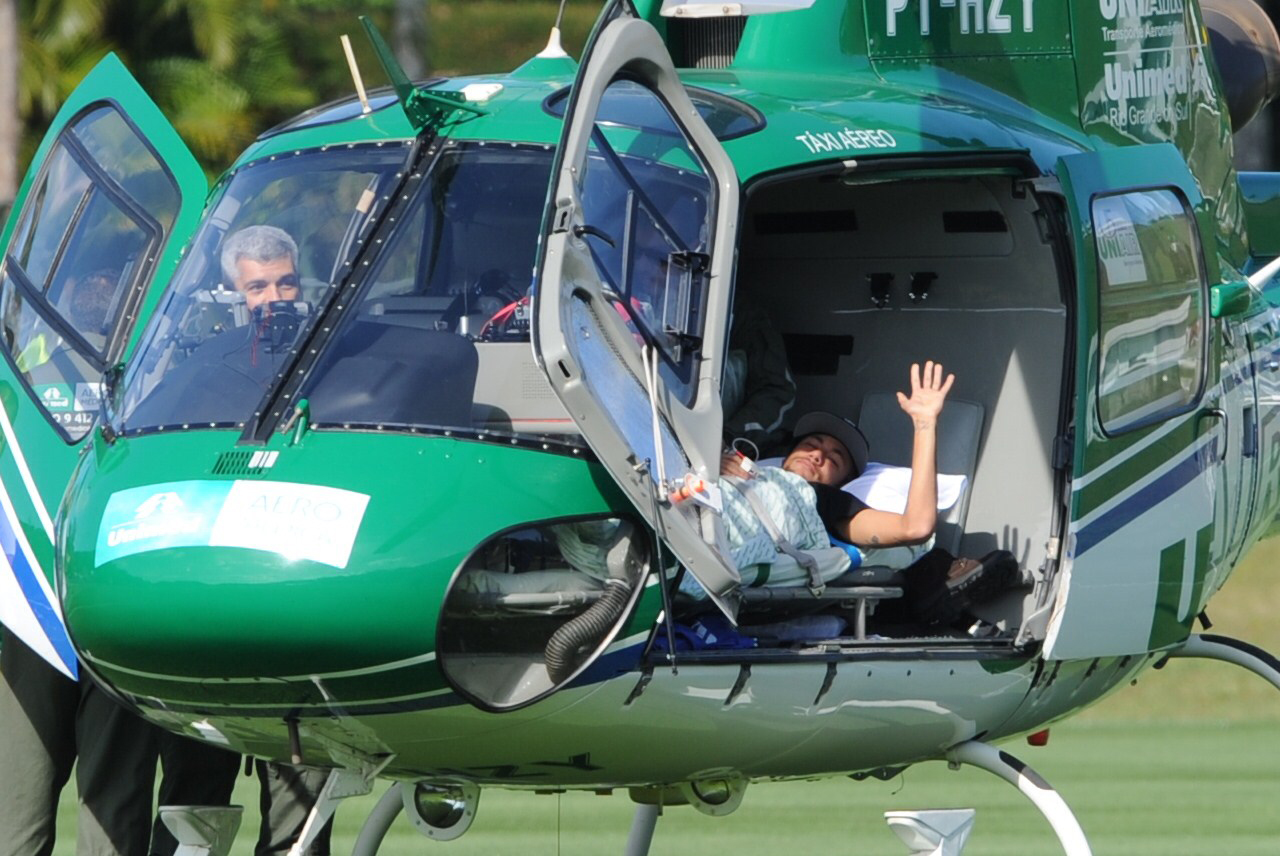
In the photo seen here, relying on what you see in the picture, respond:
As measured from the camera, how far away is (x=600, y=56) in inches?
203

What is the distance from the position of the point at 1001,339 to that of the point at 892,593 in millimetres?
1272

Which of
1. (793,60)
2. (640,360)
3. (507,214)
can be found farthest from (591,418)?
(793,60)

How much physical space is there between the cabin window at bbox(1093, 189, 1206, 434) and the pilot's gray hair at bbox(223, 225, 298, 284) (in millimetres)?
2201

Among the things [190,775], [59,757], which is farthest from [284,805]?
[59,757]

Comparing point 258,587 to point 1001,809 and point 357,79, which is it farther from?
point 1001,809

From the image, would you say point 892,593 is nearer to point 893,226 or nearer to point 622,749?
point 622,749

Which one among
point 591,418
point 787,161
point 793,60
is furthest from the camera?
point 793,60

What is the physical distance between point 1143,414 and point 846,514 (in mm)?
932

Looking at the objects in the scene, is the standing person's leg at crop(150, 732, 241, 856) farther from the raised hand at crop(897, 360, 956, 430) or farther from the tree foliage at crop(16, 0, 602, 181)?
the tree foliage at crop(16, 0, 602, 181)

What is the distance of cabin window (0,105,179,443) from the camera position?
22.4 ft

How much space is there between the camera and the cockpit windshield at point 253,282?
5.41 meters

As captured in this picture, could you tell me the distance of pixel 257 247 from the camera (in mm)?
5746

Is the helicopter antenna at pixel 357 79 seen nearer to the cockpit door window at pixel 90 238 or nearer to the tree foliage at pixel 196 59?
the cockpit door window at pixel 90 238

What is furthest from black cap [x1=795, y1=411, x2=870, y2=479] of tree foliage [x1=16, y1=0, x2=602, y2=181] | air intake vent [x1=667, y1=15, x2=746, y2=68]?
tree foliage [x1=16, y1=0, x2=602, y2=181]
